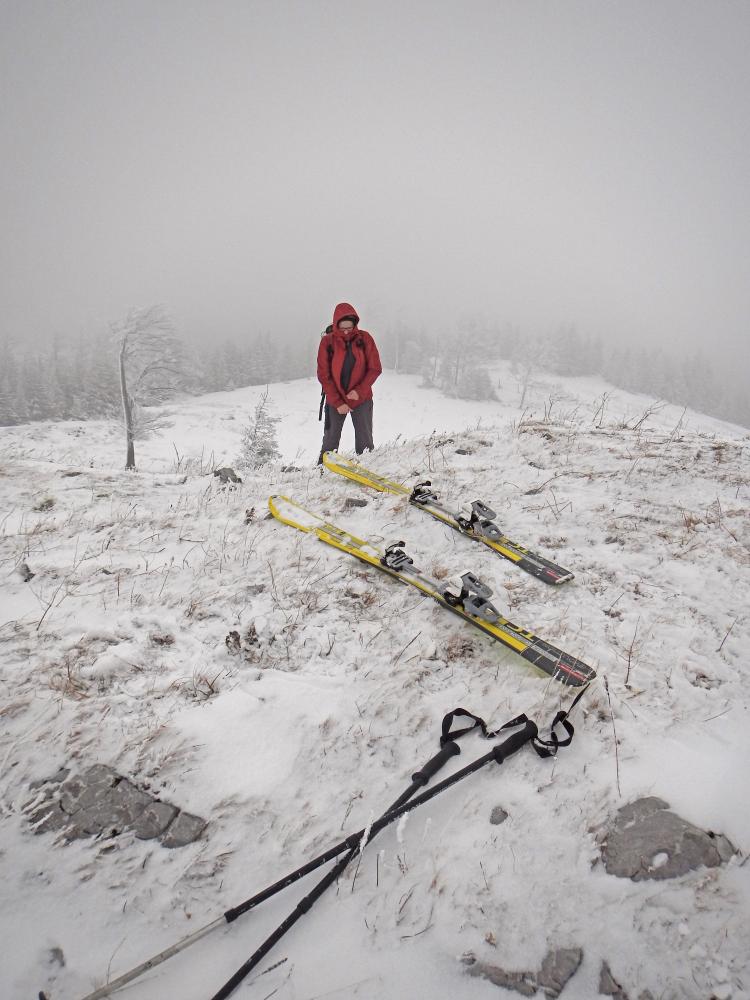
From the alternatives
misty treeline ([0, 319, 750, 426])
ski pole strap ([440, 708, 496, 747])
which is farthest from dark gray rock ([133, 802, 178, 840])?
misty treeline ([0, 319, 750, 426])

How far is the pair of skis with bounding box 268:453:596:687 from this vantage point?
126 inches

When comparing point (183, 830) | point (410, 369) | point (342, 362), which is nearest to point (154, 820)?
point (183, 830)

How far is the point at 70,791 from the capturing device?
2465mm

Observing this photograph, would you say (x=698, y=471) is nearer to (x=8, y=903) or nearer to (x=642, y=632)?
(x=642, y=632)

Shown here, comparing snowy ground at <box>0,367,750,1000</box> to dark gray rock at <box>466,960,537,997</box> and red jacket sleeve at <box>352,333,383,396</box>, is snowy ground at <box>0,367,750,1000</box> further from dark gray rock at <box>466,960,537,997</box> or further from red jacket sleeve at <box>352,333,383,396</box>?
red jacket sleeve at <box>352,333,383,396</box>

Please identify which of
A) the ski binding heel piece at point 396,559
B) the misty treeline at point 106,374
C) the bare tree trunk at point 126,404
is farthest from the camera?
the misty treeline at point 106,374

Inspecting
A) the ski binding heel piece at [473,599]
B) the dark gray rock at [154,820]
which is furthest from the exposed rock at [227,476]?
the dark gray rock at [154,820]

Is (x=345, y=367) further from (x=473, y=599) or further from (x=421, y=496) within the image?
(x=473, y=599)

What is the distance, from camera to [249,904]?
203 cm

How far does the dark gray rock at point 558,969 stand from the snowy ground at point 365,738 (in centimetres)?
3

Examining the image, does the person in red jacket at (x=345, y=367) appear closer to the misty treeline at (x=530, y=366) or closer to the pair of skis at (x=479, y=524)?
the pair of skis at (x=479, y=524)

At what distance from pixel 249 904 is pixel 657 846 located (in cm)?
186

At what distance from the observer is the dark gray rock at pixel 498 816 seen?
2406 millimetres

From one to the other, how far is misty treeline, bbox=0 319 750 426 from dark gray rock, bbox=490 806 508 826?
1688 inches
